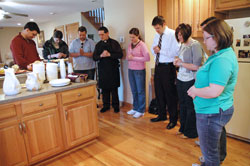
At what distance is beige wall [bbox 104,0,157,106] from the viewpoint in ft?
10.6

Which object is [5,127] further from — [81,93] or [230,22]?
[230,22]

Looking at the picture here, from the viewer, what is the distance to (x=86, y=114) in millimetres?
2359

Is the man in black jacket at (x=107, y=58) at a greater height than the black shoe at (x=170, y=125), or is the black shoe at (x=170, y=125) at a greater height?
the man in black jacket at (x=107, y=58)

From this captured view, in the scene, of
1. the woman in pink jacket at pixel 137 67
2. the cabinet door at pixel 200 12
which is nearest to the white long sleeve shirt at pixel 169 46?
the woman in pink jacket at pixel 137 67

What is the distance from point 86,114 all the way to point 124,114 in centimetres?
122

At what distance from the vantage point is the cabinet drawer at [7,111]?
68.7 inches

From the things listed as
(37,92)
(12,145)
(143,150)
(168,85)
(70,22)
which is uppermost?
(70,22)

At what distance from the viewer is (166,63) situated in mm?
2711

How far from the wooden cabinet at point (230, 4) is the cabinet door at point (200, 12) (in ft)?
0.34

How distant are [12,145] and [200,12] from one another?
2.93 meters

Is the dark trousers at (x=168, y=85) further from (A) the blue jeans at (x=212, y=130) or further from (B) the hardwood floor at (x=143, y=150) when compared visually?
(A) the blue jeans at (x=212, y=130)

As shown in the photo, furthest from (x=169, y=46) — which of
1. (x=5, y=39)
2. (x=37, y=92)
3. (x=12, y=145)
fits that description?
(x=5, y=39)

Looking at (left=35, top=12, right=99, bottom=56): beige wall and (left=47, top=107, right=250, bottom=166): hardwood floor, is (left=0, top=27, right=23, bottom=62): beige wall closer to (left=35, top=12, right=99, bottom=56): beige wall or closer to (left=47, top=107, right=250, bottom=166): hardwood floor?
(left=35, top=12, right=99, bottom=56): beige wall

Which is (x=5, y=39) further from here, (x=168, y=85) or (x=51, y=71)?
(x=168, y=85)
